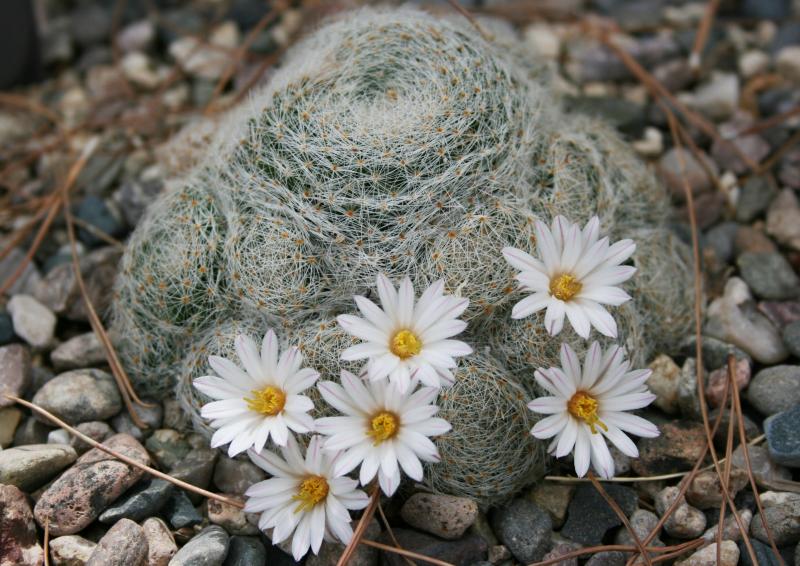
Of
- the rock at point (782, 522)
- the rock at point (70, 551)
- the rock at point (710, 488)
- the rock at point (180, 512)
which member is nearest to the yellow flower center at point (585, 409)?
the rock at point (710, 488)

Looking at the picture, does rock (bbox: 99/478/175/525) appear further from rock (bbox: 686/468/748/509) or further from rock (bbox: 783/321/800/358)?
rock (bbox: 783/321/800/358)

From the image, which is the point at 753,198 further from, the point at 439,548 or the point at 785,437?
the point at 439,548

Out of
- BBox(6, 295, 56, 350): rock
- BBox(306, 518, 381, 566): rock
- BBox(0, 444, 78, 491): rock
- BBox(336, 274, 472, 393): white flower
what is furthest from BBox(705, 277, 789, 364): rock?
BBox(6, 295, 56, 350): rock

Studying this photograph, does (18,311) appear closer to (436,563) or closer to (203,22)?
(436,563)

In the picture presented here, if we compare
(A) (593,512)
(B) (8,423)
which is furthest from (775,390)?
(B) (8,423)

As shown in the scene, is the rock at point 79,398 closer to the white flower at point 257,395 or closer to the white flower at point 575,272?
the white flower at point 257,395

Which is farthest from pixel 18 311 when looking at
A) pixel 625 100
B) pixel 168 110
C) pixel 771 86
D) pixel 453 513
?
pixel 771 86

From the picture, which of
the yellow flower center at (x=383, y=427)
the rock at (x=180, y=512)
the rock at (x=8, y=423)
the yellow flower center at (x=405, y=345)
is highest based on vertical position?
the yellow flower center at (x=405, y=345)

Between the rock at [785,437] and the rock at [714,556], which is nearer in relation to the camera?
the rock at [714,556]
